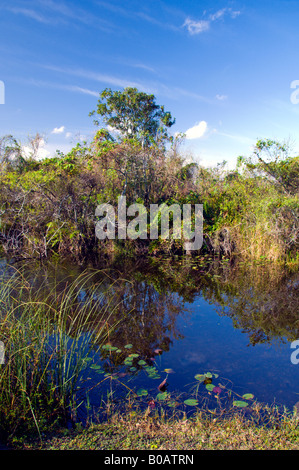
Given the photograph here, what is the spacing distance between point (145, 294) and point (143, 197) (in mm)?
6757

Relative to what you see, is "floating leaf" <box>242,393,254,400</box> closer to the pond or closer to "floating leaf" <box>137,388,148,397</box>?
the pond

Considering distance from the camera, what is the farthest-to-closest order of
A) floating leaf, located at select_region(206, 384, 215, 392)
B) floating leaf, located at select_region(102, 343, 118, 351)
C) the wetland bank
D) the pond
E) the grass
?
floating leaf, located at select_region(102, 343, 118, 351)
the pond
floating leaf, located at select_region(206, 384, 215, 392)
the wetland bank
the grass

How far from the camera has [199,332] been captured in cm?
504

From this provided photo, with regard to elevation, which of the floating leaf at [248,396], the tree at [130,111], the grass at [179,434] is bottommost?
the floating leaf at [248,396]

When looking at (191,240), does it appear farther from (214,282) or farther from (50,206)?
(50,206)

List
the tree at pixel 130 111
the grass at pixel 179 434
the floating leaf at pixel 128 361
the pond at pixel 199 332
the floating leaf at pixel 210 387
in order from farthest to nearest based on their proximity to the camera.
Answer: the tree at pixel 130 111 → the floating leaf at pixel 128 361 → the pond at pixel 199 332 → the floating leaf at pixel 210 387 → the grass at pixel 179 434

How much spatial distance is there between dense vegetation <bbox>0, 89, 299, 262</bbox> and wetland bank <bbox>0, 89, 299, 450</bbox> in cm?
5

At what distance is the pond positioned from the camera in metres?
3.51

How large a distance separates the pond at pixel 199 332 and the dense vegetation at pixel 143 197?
5.58 ft

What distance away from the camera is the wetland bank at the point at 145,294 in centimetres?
302

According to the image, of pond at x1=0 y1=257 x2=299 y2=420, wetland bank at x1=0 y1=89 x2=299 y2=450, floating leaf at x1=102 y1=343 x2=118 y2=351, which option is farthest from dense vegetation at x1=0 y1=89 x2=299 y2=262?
floating leaf at x1=102 y1=343 x2=118 y2=351

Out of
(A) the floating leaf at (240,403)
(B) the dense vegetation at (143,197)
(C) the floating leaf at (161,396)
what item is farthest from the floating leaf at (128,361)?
(B) the dense vegetation at (143,197)

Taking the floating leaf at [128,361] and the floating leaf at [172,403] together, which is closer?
the floating leaf at [172,403]

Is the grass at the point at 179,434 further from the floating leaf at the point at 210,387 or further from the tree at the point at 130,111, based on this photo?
the tree at the point at 130,111
